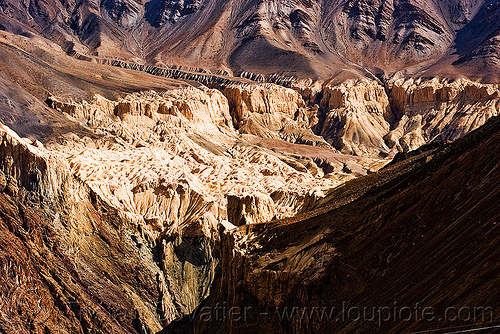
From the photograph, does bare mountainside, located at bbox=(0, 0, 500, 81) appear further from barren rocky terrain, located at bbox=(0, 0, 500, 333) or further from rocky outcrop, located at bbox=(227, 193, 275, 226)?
rocky outcrop, located at bbox=(227, 193, 275, 226)

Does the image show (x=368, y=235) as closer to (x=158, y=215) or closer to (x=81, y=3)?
(x=158, y=215)

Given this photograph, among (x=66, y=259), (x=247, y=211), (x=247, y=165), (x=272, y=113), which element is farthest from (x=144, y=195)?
(x=272, y=113)

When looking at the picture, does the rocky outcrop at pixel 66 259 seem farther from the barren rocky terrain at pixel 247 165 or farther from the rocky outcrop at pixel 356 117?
the rocky outcrop at pixel 356 117

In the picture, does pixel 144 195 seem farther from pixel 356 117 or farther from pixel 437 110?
pixel 437 110

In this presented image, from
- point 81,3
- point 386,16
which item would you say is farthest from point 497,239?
point 81,3

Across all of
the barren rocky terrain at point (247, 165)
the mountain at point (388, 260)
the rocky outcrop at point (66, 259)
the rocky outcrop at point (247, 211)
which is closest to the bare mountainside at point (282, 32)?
the barren rocky terrain at point (247, 165)

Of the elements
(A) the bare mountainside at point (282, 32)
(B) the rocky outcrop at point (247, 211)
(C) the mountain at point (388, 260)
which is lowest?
(C) the mountain at point (388, 260)
